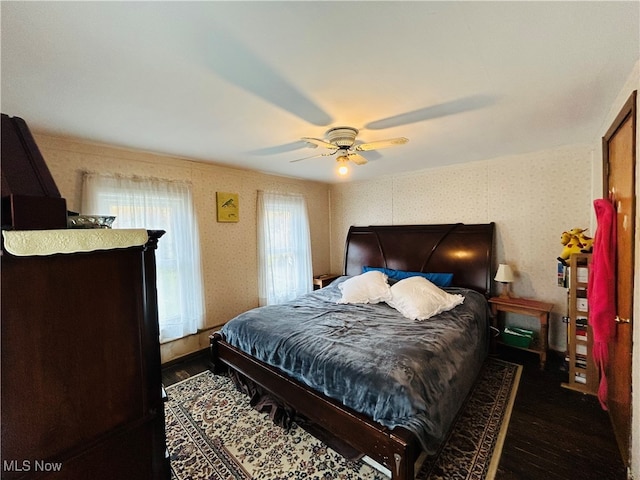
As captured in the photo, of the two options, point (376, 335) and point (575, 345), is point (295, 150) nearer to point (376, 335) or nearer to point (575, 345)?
point (376, 335)

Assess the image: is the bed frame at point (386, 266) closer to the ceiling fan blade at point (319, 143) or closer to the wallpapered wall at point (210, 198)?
the wallpapered wall at point (210, 198)

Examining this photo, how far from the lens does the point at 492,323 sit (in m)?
3.12

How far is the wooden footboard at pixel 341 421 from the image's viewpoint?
4.72ft

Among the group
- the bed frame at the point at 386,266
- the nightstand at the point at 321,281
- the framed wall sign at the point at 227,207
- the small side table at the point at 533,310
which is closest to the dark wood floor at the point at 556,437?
the small side table at the point at 533,310

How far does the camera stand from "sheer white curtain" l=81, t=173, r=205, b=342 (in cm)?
266

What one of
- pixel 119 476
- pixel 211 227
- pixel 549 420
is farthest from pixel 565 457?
pixel 211 227

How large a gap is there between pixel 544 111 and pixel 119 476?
126 inches

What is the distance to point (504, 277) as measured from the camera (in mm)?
3131

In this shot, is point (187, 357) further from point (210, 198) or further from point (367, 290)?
point (367, 290)

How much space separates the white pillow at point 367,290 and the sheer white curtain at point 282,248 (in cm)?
124

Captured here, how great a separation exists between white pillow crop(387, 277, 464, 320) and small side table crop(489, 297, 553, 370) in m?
0.56

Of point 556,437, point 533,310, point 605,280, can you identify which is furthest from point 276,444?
point 533,310

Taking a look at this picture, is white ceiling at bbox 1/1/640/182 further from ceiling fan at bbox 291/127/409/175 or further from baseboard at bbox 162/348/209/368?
baseboard at bbox 162/348/209/368

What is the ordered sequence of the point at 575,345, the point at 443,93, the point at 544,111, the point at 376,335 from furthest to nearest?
the point at 575,345, the point at 376,335, the point at 544,111, the point at 443,93
